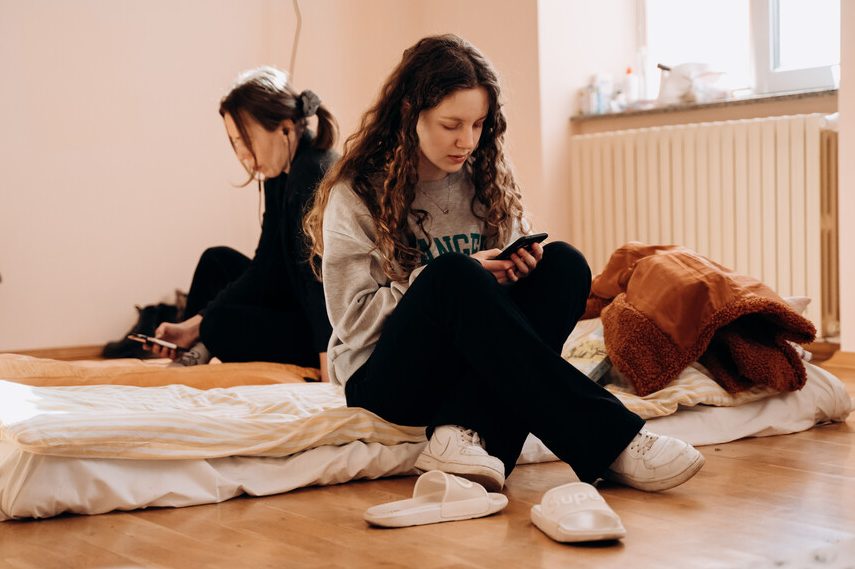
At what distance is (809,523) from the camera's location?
1.38 m

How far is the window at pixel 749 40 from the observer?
342cm

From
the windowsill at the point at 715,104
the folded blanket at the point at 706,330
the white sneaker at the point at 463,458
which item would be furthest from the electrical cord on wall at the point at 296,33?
the white sneaker at the point at 463,458

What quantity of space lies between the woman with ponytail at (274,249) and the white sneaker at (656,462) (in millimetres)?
1016

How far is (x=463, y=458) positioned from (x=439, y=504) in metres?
0.11

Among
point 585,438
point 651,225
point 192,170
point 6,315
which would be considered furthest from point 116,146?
point 585,438

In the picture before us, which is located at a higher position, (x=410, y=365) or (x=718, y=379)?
(x=410, y=365)

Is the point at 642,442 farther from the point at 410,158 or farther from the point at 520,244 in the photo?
the point at 410,158

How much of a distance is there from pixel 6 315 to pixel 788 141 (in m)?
2.67

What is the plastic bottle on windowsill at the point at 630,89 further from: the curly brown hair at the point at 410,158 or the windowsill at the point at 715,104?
the curly brown hair at the point at 410,158

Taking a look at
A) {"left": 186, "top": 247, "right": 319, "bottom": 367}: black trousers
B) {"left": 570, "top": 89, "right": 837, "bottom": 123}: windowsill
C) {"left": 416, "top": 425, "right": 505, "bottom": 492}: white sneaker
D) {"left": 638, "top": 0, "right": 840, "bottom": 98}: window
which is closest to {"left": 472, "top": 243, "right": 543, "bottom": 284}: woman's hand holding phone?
{"left": 416, "top": 425, "right": 505, "bottom": 492}: white sneaker

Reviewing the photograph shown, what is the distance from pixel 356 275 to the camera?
172 cm

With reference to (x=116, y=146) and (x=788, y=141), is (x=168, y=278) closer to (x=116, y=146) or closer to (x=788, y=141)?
(x=116, y=146)

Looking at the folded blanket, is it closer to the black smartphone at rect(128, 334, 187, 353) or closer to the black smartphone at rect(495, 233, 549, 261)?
the black smartphone at rect(495, 233, 549, 261)

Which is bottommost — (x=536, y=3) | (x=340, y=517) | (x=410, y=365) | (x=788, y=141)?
(x=340, y=517)
